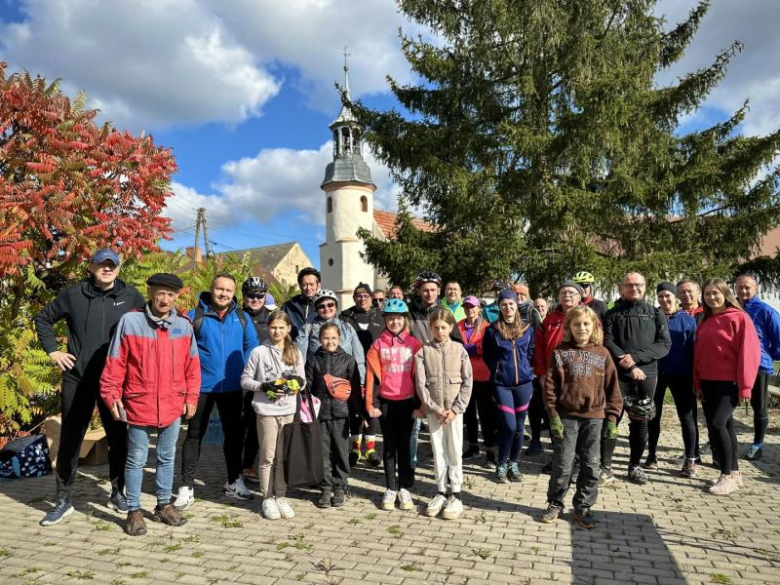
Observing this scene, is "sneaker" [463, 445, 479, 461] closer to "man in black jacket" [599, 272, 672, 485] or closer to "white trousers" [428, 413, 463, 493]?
"man in black jacket" [599, 272, 672, 485]

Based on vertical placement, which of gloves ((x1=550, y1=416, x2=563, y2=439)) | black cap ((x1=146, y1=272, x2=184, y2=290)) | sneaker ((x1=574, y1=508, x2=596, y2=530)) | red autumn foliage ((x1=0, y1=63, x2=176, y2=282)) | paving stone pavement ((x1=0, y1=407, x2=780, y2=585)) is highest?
red autumn foliage ((x1=0, y1=63, x2=176, y2=282))

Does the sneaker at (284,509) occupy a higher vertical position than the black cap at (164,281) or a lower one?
lower

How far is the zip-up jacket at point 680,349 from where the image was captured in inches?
244

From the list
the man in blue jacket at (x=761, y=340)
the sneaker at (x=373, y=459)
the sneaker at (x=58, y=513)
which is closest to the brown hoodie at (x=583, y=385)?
the sneaker at (x=373, y=459)

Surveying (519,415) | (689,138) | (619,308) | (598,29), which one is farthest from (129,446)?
(689,138)

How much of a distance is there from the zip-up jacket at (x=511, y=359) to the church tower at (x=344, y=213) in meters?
34.1

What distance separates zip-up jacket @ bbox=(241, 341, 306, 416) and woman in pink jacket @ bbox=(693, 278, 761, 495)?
3903mm

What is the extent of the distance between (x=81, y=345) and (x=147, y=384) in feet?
2.58

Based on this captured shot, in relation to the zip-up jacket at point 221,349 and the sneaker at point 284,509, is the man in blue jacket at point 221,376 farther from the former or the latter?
the sneaker at point 284,509

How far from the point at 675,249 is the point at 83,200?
44.9 ft

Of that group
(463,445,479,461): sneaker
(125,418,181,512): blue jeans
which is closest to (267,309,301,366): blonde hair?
(125,418,181,512): blue jeans

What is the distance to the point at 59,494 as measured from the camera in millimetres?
4863

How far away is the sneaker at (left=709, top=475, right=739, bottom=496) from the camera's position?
18.3ft

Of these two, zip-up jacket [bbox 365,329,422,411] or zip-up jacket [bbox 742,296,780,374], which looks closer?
Answer: zip-up jacket [bbox 365,329,422,411]
